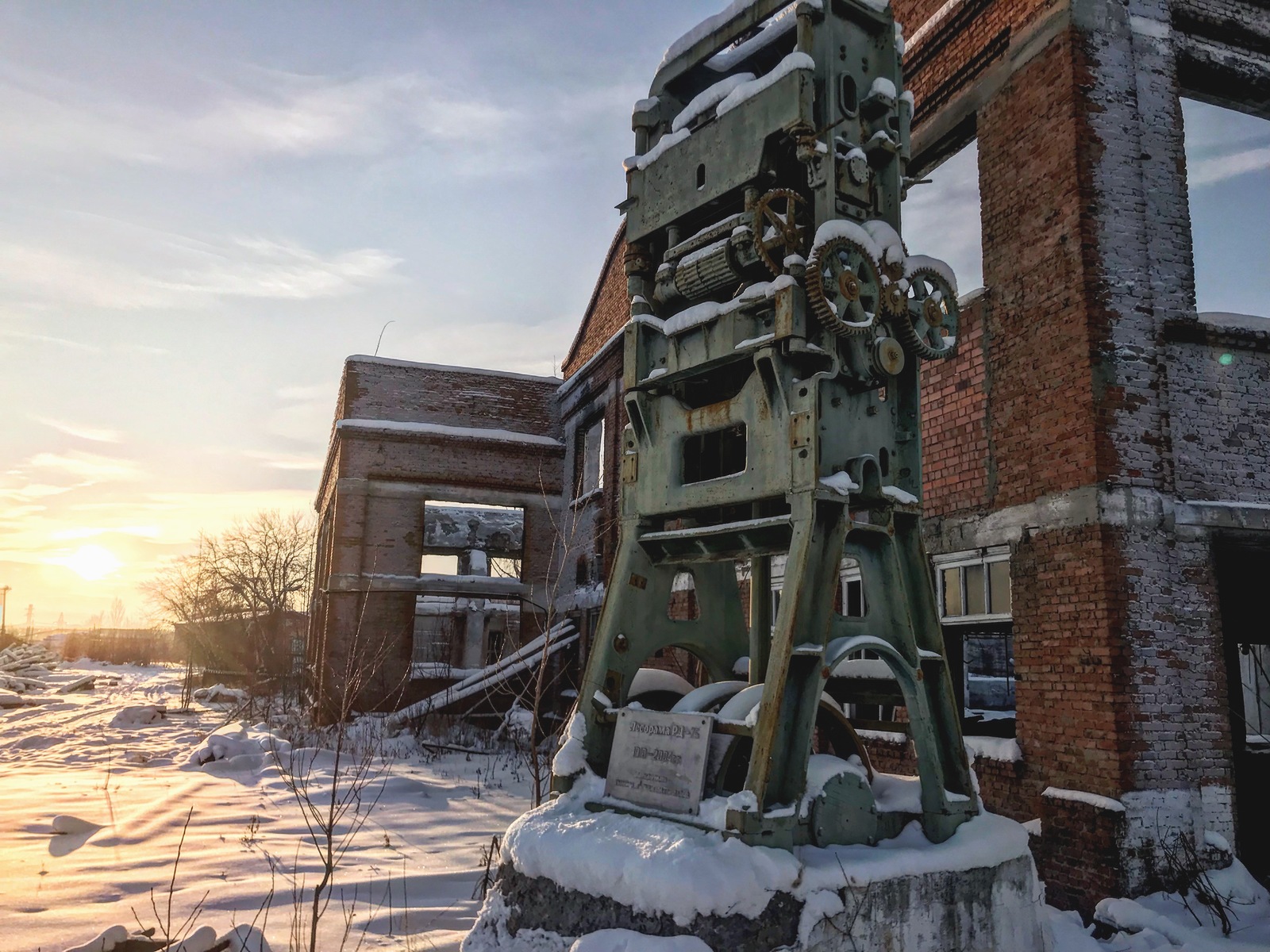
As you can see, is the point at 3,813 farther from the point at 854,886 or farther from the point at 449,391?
the point at 449,391

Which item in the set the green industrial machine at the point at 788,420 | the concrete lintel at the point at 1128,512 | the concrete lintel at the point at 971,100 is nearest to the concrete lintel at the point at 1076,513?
the concrete lintel at the point at 1128,512

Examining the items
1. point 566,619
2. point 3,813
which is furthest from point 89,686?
point 3,813

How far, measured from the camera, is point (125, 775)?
35.8 feet

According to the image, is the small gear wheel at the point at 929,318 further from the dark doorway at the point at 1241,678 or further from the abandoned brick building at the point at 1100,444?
the dark doorway at the point at 1241,678

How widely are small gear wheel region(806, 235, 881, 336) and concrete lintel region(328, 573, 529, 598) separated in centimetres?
1471

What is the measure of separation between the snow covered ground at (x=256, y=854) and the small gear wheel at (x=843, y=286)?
111 inches

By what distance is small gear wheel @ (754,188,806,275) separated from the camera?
175 inches

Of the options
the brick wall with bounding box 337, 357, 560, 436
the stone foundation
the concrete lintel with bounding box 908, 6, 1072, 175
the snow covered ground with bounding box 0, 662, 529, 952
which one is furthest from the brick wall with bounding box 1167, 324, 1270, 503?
the brick wall with bounding box 337, 357, 560, 436

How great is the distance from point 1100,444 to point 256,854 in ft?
22.8

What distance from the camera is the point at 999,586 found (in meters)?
7.54

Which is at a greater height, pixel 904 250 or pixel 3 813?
pixel 904 250

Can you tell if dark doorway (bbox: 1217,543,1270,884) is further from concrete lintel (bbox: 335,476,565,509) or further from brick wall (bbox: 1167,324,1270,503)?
concrete lintel (bbox: 335,476,565,509)

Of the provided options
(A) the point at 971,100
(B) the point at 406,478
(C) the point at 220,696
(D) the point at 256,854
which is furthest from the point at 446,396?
(D) the point at 256,854

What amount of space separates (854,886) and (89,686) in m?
35.9
